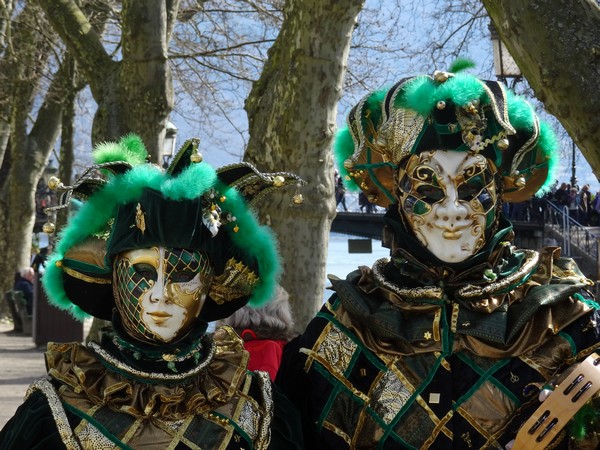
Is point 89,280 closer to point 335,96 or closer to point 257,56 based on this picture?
point 335,96

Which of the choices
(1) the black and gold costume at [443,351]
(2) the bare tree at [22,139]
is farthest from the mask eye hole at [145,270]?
(2) the bare tree at [22,139]

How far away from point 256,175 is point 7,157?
61.6 feet

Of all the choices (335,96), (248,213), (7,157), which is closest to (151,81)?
(335,96)

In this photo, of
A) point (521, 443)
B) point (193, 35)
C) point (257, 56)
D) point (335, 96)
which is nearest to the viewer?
point (521, 443)

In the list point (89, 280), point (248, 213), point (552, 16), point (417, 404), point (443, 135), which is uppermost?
point (552, 16)

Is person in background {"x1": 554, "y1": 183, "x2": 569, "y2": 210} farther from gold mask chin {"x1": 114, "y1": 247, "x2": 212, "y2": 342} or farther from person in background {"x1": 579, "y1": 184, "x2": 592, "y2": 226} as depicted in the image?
gold mask chin {"x1": 114, "y1": 247, "x2": 212, "y2": 342}

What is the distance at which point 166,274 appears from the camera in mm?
3754

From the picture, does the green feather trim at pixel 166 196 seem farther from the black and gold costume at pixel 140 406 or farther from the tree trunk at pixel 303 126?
the tree trunk at pixel 303 126

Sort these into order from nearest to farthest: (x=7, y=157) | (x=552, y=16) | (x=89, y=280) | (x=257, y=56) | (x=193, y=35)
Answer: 1. (x=89, y=280)
2. (x=552, y=16)
3. (x=257, y=56)
4. (x=193, y=35)
5. (x=7, y=157)

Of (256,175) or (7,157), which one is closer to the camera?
(256,175)

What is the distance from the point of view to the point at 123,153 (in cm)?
391

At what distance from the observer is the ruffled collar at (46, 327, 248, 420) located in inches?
146

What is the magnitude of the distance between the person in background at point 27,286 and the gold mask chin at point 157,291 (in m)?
12.8

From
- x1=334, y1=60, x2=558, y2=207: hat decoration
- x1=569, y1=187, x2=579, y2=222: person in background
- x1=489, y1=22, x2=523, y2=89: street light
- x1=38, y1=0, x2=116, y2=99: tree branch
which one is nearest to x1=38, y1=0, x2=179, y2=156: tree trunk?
x1=38, y1=0, x2=116, y2=99: tree branch
